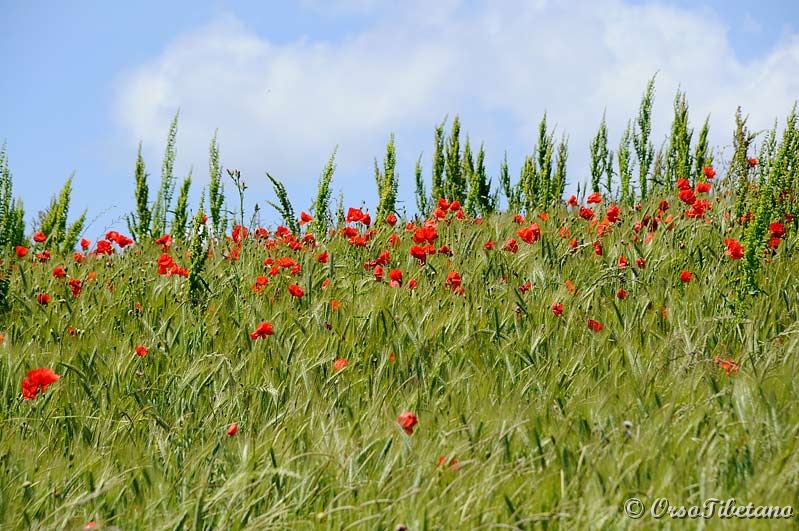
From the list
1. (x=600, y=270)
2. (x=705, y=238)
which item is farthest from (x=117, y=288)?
(x=705, y=238)

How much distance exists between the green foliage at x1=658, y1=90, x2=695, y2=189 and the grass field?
3255mm

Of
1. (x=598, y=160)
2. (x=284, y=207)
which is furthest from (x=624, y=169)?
(x=284, y=207)

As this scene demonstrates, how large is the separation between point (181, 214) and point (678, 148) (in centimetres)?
530

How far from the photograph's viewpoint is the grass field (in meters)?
2.33

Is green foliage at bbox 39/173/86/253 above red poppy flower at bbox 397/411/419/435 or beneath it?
above

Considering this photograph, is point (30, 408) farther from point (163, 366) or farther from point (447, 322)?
point (447, 322)

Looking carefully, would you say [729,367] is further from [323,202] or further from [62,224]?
[62,224]

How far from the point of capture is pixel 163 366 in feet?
13.0

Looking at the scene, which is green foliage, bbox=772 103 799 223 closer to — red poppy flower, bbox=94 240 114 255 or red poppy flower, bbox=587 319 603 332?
red poppy flower, bbox=587 319 603 332

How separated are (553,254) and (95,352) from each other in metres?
2.71

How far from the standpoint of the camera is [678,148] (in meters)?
9.61

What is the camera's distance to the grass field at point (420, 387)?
2328 mm

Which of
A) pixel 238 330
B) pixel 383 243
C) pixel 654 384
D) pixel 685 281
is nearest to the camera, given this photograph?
pixel 654 384

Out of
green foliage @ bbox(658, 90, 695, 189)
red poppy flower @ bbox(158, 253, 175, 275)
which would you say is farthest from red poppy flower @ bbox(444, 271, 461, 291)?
green foliage @ bbox(658, 90, 695, 189)
